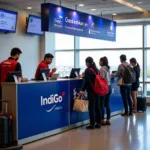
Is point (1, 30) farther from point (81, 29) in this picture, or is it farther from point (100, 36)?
Answer: point (100, 36)

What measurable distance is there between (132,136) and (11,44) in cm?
493

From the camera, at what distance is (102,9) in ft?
33.3

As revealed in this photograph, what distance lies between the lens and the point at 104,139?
5.83m

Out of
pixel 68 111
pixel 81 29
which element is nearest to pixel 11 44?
pixel 81 29

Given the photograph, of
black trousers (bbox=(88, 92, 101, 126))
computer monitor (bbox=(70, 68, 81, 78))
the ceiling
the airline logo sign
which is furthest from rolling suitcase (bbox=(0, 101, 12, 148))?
the ceiling

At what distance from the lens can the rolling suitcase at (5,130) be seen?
5.02 metres

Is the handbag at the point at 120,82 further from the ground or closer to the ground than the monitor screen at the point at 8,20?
closer to the ground

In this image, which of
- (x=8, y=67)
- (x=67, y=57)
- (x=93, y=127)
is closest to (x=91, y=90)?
(x=93, y=127)

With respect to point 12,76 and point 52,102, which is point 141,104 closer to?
point 52,102

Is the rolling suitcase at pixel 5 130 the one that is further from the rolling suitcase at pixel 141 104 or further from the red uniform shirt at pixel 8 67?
the rolling suitcase at pixel 141 104

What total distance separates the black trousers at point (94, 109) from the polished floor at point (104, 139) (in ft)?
0.69

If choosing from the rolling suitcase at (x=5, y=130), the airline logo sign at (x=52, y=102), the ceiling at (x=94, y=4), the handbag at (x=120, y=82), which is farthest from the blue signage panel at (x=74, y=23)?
the rolling suitcase at (x=5, y=130)

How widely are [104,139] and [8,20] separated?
15.2 feet

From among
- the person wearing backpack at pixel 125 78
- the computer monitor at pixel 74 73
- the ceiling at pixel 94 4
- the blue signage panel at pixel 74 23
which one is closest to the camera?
the blue signage panel at pixel 74 23
